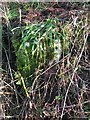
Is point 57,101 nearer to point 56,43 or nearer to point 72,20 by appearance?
point 56,43

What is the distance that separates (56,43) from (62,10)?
36 centimetres

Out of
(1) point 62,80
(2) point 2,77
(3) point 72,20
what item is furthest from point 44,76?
(3) point 72,20

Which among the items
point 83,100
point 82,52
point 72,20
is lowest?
point 83,100

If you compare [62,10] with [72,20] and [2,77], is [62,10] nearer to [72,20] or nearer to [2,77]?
[72,20]

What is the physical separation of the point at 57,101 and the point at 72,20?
584 millimetres

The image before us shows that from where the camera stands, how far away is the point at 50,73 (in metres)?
2.26

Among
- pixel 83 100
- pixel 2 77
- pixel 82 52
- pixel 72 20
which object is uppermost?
pixel 72 20

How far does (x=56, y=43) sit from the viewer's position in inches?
88.9

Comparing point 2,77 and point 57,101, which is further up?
point 2,77

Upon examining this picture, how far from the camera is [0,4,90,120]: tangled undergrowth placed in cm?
223

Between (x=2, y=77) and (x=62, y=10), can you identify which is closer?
(x=2, y=77)

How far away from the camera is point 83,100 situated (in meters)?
2.23

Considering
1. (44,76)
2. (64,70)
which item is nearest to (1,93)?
(44,76)

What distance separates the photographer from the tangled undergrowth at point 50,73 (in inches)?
87.9
